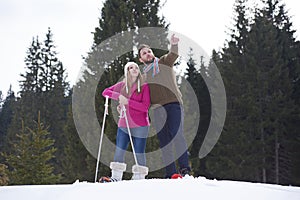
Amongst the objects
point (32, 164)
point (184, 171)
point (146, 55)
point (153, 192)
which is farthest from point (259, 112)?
point (153, 192)

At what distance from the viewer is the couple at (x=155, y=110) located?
3686 mm

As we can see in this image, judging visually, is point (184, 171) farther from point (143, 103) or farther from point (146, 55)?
point (146, 55)

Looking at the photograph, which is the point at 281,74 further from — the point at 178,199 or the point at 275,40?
the point at 178,199

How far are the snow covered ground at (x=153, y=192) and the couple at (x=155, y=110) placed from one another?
107 centimetres

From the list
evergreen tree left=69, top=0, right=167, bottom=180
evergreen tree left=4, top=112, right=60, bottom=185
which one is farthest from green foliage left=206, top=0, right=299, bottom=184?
evergreen tree left=4, top=112, right=60, bottom=185

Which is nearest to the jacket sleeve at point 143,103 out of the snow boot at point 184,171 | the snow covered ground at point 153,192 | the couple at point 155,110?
the couple at point 155,110

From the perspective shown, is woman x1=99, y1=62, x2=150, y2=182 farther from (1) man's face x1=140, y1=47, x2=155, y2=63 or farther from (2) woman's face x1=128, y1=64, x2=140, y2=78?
(1) man's face x1=140, y1=47, x2=155, y2=63

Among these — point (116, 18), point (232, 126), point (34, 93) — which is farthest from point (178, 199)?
point (34, 93)

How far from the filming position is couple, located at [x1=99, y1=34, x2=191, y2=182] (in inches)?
145

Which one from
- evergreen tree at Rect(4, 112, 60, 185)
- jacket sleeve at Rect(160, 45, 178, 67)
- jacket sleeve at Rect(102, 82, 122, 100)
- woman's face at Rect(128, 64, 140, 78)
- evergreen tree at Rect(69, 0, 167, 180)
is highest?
evergreen tree at Rect(69, 0, 167, 180)

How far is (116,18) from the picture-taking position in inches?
411

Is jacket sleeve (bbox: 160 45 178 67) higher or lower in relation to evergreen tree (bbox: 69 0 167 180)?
lower

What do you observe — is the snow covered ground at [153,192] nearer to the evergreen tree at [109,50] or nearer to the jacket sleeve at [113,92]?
the jacket sleeve at [113,92]

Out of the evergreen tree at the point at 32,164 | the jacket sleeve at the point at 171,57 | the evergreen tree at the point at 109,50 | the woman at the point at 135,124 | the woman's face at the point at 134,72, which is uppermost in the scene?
the evergreen tree at the point at 109,50
